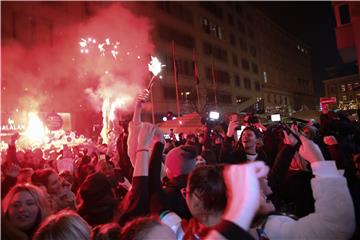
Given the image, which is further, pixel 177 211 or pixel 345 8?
pixel 345 8

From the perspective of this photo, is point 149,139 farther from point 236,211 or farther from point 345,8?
point 345,8

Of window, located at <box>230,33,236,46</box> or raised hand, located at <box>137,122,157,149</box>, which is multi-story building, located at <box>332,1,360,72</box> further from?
window, located at <box>230,33,236,46</box>

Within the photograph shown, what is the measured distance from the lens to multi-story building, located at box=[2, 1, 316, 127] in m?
28.8

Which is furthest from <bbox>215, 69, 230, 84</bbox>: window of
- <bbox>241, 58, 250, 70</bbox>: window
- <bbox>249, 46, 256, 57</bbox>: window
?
<bbox>249, 46, 256, 57</bbox>: window

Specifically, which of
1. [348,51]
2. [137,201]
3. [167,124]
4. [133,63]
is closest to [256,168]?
[137,201]

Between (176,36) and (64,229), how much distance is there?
126 feet

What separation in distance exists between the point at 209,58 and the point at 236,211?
45098 millimetres

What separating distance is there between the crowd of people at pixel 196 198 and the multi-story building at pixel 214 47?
21.8 m

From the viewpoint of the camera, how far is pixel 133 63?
1144 inches

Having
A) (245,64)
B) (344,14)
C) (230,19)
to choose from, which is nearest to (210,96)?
(245,64)

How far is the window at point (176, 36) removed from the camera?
1464 inches

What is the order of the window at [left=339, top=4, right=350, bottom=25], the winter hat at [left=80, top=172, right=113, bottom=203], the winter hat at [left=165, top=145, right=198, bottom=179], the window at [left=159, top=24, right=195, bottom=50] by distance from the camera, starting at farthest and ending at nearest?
the window at [left=159, top=24, right=195, bottom=50] < the window at [left=339, top=4, right=350, bottom=25] < the winter hat at [left=80, top=172, right=113, bottom=203] < the winter hat at [left=165, top=145, right=198, bottom=179]

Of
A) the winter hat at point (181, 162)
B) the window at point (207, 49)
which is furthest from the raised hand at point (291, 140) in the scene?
the window at point (207, 49)

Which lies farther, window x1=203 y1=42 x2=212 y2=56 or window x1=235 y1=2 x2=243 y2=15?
window x1=235 y1=2 x2=243 y2=15
